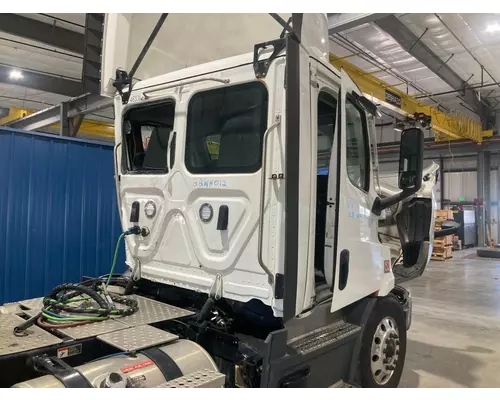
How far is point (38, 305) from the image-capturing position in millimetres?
2715

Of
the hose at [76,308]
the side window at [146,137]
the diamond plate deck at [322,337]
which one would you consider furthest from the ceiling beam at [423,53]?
the hose at [76,308]

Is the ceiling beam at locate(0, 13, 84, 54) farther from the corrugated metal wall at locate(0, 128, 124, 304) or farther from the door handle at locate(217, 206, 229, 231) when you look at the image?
the door handle at locate(217, 206, 229, 231)

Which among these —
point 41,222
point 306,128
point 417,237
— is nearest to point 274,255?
point 306,128

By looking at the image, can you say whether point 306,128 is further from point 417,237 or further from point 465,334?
point 465,334

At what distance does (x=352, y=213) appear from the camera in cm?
274

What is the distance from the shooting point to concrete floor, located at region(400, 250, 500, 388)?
13.8 feet

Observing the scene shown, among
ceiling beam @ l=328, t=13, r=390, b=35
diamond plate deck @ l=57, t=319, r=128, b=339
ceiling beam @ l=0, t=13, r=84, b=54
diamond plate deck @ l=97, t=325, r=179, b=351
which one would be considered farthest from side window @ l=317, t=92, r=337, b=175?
ceiling beam @ l=0, t=13, r=84, b=54

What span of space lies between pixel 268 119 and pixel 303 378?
4.96 ft

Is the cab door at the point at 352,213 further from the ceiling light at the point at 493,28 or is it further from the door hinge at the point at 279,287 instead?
the ceiling light at the point at 493,28

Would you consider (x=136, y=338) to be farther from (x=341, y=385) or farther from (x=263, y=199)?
(x=341, y=385)

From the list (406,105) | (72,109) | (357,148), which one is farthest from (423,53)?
(72,109)

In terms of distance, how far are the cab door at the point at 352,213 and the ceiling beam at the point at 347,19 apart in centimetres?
308

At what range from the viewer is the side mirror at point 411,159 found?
9.30ft

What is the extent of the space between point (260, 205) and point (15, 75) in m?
9.19
